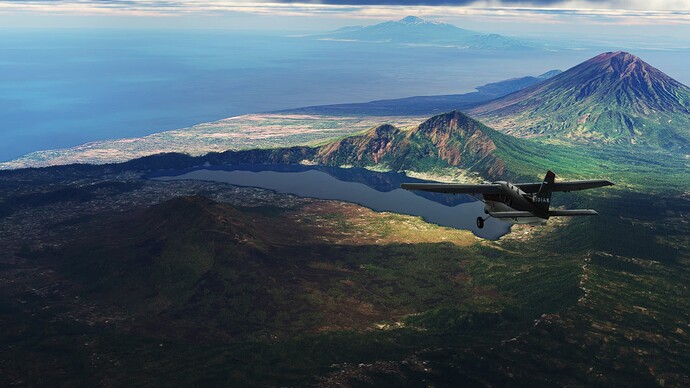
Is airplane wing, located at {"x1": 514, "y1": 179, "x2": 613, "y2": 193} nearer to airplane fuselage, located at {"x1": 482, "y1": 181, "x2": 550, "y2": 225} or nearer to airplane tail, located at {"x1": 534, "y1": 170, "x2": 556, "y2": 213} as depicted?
airplane fuselage, located at {"x1": 482, "y1": 181, "x2": 550, "y2": 225}

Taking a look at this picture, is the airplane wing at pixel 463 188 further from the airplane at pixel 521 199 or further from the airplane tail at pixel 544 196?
the airplane tail at pixel 544 196

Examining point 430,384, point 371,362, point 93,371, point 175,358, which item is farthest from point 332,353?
point 93,371

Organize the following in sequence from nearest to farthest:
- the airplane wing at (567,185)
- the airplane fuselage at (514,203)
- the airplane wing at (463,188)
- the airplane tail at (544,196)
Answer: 1. the airplane fuselage at (514,203)
2. the airplane tail at (544,196)
3. the airplane wing at (463,188)
4. the airplane wing at (567,185)

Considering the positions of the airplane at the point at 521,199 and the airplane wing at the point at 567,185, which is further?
the airplane wing at the point at 567,185

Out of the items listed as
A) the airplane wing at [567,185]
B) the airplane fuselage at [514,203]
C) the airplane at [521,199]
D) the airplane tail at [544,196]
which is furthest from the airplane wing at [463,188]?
the airplane tail at [544,196]

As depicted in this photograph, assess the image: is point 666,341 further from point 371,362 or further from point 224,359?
point 224,359

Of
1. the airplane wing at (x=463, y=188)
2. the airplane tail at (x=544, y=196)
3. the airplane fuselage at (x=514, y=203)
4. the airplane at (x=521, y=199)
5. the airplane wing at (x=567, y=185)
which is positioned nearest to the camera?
the airplane at (x=521, y=199)

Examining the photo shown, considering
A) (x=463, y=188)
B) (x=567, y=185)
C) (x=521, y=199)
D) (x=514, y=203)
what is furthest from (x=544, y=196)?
(x=567, y=185)

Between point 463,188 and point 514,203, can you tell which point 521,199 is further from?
point 463,188

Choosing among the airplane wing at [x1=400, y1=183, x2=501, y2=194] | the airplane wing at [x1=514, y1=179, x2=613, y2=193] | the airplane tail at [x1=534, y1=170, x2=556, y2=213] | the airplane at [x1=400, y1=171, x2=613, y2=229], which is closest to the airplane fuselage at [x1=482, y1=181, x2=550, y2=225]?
the airplane at [x1=400, y1=171, x2=613, y2=229]
